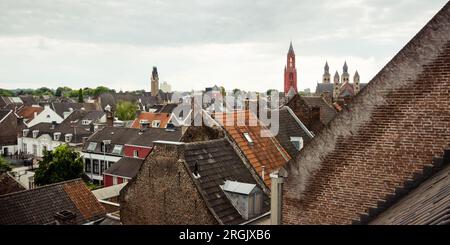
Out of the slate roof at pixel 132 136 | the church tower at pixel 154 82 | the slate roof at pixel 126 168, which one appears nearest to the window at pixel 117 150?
the slate roof at pixel 132 136

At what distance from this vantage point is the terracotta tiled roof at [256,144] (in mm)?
16703

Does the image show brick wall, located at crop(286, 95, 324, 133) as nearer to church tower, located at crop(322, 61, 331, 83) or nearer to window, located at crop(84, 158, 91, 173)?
window, located at crop(84, 158, 91, 173)

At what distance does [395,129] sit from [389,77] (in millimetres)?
1213

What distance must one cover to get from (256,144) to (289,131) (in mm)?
3945

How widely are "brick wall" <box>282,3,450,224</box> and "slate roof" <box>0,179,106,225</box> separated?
1157 cm

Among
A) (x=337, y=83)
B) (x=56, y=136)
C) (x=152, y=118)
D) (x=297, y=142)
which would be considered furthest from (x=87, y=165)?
(x=337, y=83)

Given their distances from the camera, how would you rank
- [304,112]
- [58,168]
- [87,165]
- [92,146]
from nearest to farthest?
1. [304,112]
2. [58,168]
3. [92,146]
4. [87,165]

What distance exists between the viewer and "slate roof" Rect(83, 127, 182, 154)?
39.0 m

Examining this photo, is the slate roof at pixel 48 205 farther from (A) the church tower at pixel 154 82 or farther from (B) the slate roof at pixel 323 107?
(A) the church tower at pixel 154 82

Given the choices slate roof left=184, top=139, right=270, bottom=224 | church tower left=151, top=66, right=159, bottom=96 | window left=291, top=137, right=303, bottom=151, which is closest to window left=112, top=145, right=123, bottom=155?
window left=291, top=137, right=303, bottom=151

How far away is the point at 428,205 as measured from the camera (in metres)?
5.65

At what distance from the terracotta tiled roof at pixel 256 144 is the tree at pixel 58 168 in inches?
747

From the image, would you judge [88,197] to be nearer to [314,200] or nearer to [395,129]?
[314,200]

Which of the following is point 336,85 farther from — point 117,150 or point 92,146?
point 117,150
